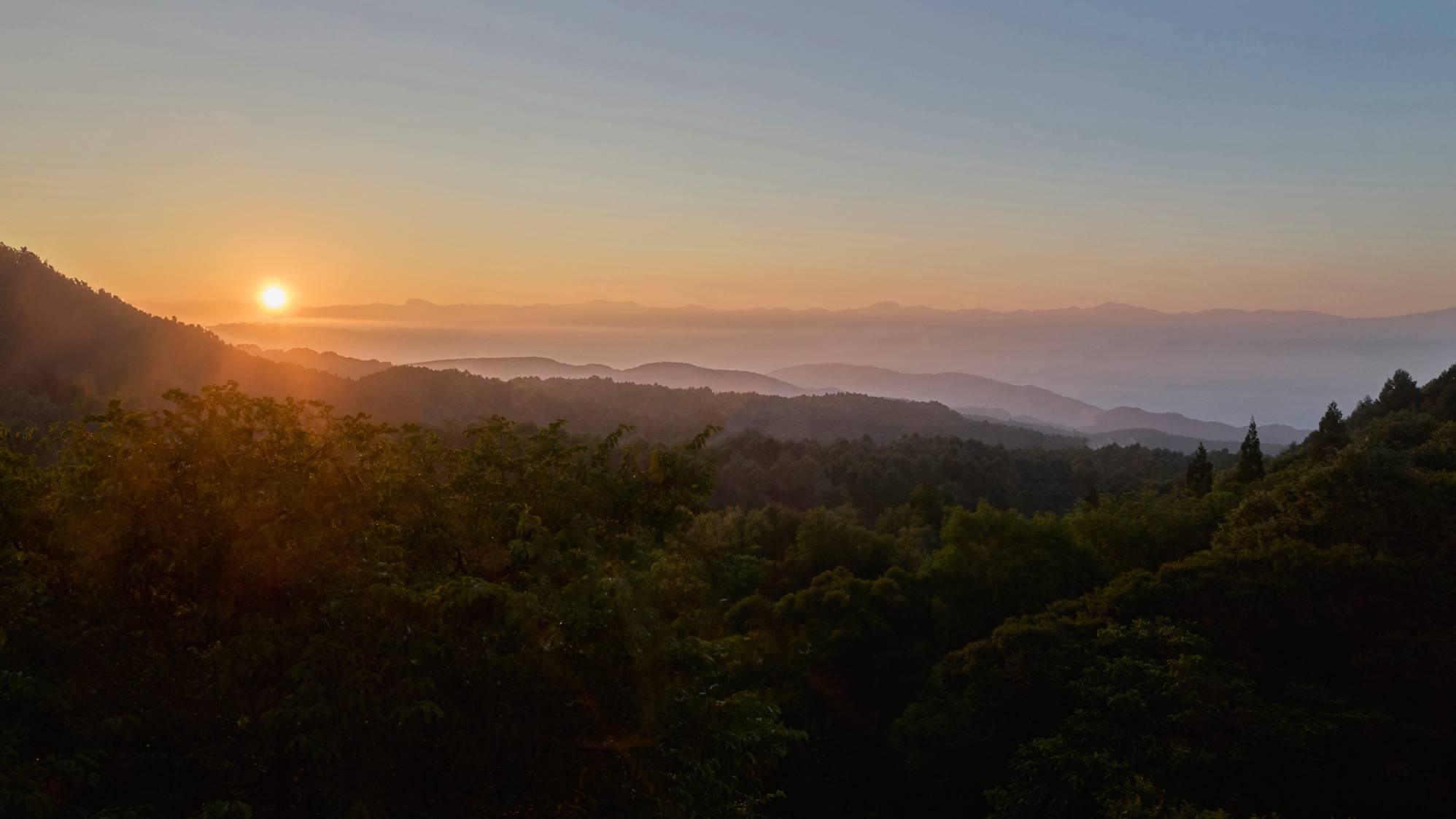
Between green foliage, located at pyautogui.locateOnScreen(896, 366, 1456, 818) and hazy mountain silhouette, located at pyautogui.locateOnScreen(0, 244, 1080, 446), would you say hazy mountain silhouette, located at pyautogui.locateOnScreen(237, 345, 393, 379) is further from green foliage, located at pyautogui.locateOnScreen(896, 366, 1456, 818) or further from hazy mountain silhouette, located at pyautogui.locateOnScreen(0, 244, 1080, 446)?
green foliage, located at pyautogui.locateOnScreen(896, 366, 1456, 818)

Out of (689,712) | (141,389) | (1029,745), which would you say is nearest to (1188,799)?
(1029,745)

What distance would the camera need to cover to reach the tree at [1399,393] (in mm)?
73688

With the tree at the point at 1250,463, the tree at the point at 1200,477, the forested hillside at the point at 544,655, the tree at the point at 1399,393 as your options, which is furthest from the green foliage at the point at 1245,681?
the tree at the point at 1399,393

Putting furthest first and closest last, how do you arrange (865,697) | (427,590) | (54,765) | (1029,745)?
(865,697) < (1029,745) < (427,590) < (54,765)

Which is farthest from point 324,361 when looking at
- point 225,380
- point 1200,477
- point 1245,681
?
point 1245,681

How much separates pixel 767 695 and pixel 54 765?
23524 mm

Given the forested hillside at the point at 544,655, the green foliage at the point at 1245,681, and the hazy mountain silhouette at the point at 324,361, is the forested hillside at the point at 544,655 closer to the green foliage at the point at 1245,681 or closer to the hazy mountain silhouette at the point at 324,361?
the green foliage at the point at 1245,681

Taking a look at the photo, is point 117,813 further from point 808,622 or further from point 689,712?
point 808,622

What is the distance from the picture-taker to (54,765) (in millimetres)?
7184

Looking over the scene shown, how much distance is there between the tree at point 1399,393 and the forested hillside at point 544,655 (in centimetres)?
5822

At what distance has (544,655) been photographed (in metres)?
9.62

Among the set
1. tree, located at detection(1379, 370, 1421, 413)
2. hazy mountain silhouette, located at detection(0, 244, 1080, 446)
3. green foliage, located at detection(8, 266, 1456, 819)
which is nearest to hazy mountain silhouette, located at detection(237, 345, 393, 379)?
hazy mountain silhouette, located at detection(0, 244, 1080, 446)

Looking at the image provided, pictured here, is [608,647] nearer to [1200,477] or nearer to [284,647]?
[284,647]

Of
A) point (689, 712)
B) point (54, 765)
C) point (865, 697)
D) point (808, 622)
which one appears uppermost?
point (54, 765)
